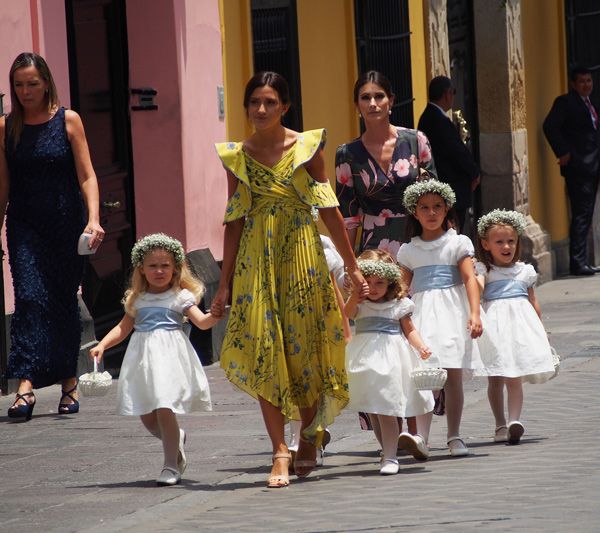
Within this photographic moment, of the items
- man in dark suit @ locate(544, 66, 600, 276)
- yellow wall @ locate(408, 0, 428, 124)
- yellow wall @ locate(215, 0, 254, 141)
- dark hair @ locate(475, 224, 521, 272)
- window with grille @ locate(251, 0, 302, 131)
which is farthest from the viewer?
man in dark suit @ locate(544, 66, 600, 276)

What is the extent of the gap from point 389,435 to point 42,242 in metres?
2.80

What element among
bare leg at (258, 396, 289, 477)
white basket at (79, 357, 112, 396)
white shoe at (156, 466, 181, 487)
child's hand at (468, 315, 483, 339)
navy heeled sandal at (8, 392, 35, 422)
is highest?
child's hand at (468, 315, 483, 339)

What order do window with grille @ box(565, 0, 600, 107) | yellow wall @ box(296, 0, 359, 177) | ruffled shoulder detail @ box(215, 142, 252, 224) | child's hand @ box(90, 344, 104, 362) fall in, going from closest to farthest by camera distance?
1. child's hand @ box(90, 344, 104, 362)
2. ruffled shoulder detail @ box(215, 142, 252, 224)
3. yellow wall @ box(296, 0, 359, 177)
4. window with grille @ box(565, 0, 600, 107)

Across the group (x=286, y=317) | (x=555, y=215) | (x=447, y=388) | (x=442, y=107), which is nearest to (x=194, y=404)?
(x=286, y=317)

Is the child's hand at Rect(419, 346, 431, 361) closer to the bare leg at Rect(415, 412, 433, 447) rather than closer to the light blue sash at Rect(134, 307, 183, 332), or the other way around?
the bare leg at Rect(415, 412, 433, 447)

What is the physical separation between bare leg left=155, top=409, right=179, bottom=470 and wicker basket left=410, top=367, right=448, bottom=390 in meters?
1.04

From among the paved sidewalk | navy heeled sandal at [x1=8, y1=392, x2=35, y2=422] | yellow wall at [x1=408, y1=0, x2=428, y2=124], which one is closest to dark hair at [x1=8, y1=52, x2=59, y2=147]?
navy heeled sandal at [x1=8, y1=392, x2=35, y2=422]

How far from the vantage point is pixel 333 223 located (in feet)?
28.3

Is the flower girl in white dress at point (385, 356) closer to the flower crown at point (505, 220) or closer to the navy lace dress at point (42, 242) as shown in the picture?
the flower crown at point (505, 220)

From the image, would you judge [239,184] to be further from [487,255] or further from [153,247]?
[487,255]

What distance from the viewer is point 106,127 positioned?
1328 cm

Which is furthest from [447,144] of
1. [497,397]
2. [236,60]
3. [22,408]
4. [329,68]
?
[497,397]

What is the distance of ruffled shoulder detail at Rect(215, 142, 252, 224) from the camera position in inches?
339

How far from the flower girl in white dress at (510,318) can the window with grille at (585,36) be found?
12.2 meters
